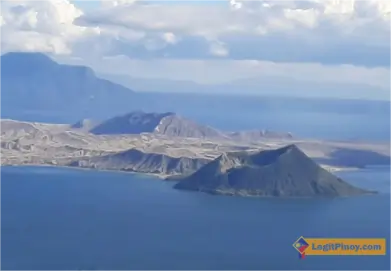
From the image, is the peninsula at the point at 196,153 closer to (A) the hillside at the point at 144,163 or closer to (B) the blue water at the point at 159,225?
(A) the hillside at the point at 144,163

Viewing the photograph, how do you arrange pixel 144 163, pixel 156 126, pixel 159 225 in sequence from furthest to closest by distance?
pixel 156 126, pixel 144 163, pixel 159 225

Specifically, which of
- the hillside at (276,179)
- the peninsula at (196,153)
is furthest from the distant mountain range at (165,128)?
the hillside at (276,179)

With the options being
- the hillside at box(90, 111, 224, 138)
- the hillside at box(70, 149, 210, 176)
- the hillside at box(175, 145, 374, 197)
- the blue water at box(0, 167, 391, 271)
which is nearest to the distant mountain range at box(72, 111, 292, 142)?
the hillside at box(90, 111, 224, 138)

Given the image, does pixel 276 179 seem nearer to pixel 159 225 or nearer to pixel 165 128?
pixel 159 225

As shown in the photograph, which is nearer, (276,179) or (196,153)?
(276,179)

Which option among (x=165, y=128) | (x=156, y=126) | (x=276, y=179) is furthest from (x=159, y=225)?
(x=156, y=126)

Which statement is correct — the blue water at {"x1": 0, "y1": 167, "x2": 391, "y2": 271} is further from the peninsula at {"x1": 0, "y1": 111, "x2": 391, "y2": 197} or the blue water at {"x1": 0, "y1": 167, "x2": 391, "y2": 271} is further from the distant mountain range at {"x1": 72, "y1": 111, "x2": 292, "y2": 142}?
the distant mountain range at {"x1": 72, "y1": 111, "x2": 292, "y2": 142}

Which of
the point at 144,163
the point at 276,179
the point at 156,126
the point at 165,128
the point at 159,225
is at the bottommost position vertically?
the point at 159,225
